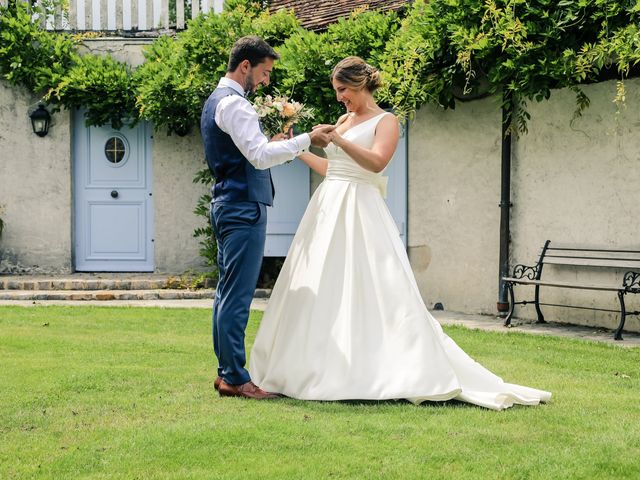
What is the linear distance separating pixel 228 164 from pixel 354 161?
0.79 m

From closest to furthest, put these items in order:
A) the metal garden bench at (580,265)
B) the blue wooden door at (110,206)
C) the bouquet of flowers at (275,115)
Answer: the bouquet of flowers at (275,115) → the metal garden bench at (580,265) → the blue wooden door at (110,206)

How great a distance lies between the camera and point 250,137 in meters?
4.95

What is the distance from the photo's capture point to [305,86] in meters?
11.4

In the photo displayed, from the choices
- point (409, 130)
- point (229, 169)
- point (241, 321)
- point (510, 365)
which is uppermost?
point (409, 130)

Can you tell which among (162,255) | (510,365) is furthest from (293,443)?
(162,255)

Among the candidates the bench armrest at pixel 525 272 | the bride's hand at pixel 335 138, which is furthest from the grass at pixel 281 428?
the bench armrest at pixel 525 272

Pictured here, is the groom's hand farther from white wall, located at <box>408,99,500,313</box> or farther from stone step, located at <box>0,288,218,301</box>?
stone step, located at <box>0,288,218,301</box>

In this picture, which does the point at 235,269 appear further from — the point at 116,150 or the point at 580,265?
the point at 116,150

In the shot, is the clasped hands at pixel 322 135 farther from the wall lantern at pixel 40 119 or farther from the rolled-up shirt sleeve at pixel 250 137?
the wall lantern at pixel 40 119

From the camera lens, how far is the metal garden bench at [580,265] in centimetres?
837

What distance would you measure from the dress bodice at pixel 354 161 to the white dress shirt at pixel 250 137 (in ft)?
1.85

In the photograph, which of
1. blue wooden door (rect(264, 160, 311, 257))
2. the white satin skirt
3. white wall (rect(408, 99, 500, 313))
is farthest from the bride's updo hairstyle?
blue wooden door (rect(264, 160, 311, 257))

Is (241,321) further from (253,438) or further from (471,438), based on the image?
(471,438)

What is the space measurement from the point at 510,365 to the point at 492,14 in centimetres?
354
